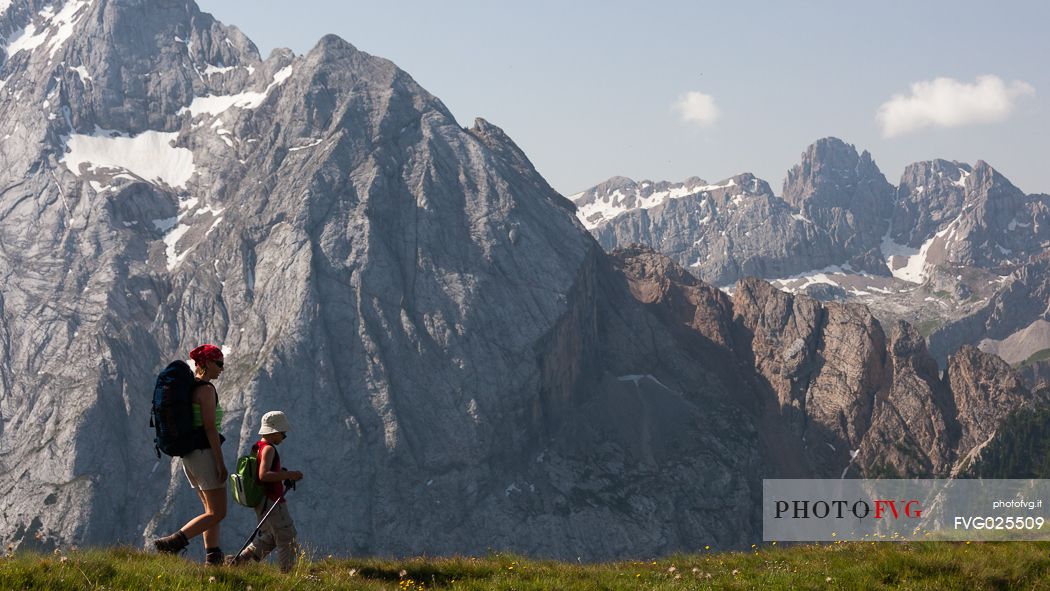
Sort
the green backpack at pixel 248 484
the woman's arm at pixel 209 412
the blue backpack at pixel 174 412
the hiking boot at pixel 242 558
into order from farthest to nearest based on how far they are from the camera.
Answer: the green backpack at pixel 248 484
the hiking boot at pixel 242 558
the woman's arm at pixel 209 412
the blue backpack at pixel 174 412

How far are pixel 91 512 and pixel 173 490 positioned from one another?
16.6 meters

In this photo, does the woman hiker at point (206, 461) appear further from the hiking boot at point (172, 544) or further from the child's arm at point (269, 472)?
the child's arm at point (269, 472)

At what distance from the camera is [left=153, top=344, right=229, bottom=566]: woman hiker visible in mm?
15461

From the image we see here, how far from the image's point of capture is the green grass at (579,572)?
44.1 feet

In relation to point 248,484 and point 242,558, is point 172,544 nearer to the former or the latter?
point 242,558

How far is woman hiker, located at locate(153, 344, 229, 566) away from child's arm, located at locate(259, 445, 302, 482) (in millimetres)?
659

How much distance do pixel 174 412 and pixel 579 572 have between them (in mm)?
8603

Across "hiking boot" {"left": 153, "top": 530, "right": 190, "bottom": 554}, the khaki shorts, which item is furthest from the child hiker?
"hiking boot" {"left": 153, "top": 530, "right": 190, "bottom": 554}

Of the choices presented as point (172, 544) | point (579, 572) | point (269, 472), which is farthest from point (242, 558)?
point (579, 572)

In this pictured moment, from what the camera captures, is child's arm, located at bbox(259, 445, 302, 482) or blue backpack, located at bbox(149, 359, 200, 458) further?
child's arm, located at bbox(259, 445, 302, 482)

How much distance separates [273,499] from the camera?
1683cm

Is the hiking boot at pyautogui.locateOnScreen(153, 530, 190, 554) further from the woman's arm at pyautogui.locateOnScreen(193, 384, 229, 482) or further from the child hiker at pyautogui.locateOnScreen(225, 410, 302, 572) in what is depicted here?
the woman's arm at pyautogui.locateOnScreen(193, 384, 229, 482)

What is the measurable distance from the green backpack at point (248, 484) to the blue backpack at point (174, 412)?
1230 millimetres

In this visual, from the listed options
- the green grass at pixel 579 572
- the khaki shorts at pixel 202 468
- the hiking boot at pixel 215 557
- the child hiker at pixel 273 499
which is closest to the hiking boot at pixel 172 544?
the green grass at pixel 579 572
